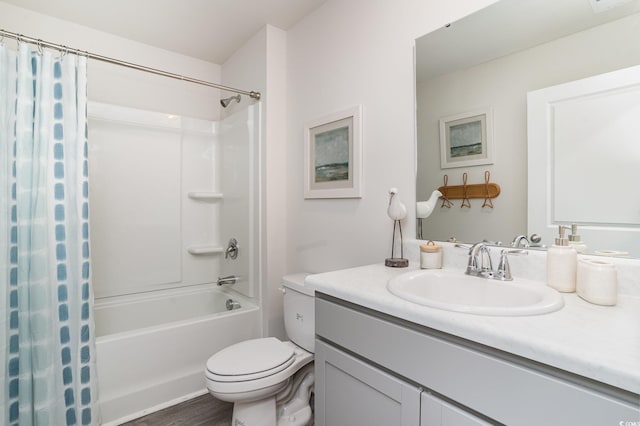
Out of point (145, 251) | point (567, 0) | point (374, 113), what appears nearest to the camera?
point (567, 0)

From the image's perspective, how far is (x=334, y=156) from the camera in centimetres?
187

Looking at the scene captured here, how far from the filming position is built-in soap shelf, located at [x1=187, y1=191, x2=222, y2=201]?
2660 mm

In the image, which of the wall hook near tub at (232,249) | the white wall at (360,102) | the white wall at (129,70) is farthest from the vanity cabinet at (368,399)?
the white wall at (129,70)

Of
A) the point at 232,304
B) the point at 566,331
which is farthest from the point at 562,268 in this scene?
the point at 232,304

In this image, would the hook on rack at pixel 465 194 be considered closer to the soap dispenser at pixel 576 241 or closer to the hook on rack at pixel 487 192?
the hook on rack at pixel 487 192

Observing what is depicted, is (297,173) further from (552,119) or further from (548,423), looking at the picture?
(548,423)

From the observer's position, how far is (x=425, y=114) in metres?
1.42

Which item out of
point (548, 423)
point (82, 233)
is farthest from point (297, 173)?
point (548, 423)

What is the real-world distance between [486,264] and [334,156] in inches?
40.2

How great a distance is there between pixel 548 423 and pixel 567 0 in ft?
4.16

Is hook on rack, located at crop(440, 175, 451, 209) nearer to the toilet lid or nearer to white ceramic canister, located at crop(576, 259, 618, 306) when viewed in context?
white ceramic canister, located at crop(576, 259, 618, 306)

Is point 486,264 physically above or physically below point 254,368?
above

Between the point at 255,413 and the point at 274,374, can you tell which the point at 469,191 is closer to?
the point at 274,374

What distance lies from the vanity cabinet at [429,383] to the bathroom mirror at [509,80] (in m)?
0.61
